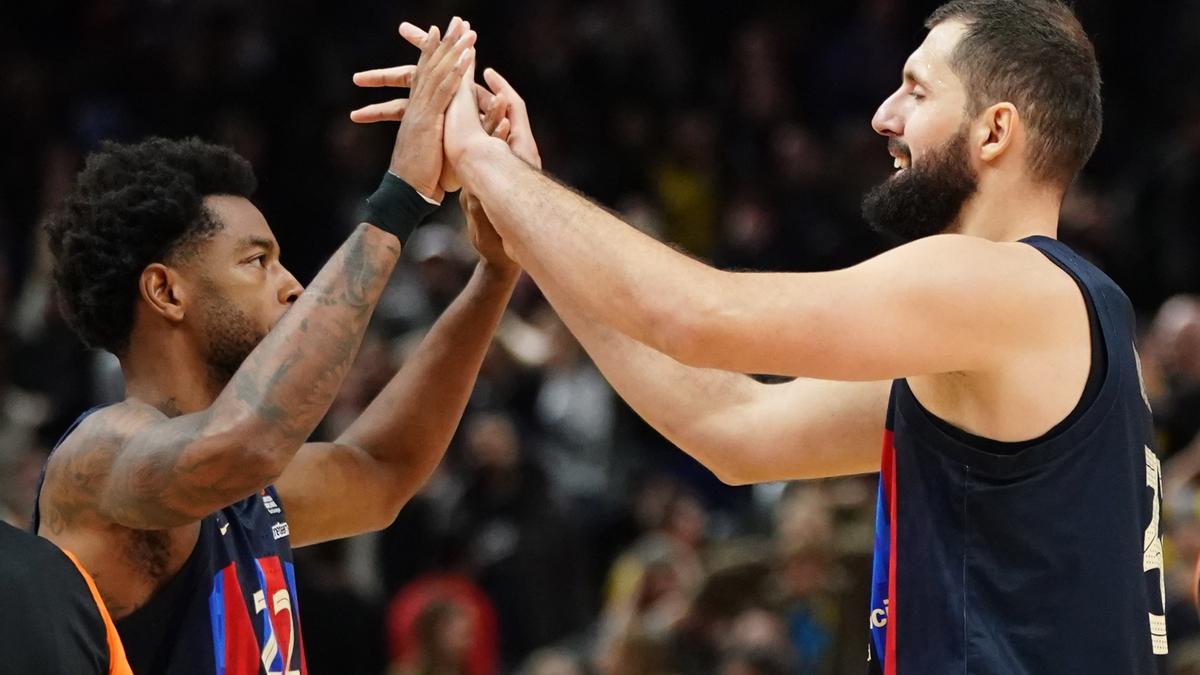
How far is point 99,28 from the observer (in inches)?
555

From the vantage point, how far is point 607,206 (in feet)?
25.3

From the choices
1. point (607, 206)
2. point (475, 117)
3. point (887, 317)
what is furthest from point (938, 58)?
point (607, 206)

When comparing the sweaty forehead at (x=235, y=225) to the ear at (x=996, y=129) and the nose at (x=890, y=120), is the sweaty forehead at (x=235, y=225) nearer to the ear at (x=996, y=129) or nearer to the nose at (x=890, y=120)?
the nose at (x=890, y=120)

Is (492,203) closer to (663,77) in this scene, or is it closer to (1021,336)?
(1021,336)

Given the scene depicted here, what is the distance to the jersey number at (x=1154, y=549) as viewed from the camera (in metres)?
3.68

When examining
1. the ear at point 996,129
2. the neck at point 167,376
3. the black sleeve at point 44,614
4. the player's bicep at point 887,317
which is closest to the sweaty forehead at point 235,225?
the neck at point 167,376

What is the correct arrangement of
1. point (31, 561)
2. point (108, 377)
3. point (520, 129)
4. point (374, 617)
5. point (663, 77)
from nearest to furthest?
point (31, 561), point (520, 129), point (374, 617), point (108, 377), point (663, 77)

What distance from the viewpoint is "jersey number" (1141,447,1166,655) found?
368cm

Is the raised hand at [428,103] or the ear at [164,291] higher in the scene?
the raised hand at [428,103]

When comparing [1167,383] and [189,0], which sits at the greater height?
[189,0]

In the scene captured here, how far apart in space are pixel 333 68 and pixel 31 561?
1064cm

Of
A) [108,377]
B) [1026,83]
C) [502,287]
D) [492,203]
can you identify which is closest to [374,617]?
[108,377]

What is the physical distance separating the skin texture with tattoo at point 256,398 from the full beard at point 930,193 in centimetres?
105

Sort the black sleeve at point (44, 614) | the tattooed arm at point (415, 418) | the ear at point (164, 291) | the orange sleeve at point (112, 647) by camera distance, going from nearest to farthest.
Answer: the black sleeve at point (44, 614) → the orange sleeve at point (112, 647) → the ear at point (164, 291) → the tattooed arm at point (415, 418)
